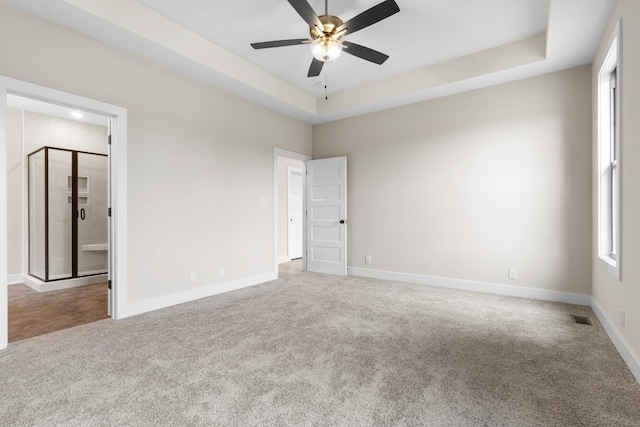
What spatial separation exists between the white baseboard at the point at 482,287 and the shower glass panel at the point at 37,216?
508 centimetres

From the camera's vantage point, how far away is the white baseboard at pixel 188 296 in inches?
132

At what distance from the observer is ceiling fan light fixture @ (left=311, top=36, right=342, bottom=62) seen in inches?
108

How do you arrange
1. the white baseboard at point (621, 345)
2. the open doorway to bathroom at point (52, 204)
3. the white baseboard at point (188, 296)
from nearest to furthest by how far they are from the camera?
the white baseboard at point (621, 345)
the white baseboard at point (188, 296)
the open doorway to bathroom at point (52, 204)

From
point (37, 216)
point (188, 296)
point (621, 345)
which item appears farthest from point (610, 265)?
point (37, 216)

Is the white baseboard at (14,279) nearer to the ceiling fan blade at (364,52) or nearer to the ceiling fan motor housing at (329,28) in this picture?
the ceiling fan motor housing at (329,28)

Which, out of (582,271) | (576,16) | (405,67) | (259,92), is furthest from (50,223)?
(582,271)

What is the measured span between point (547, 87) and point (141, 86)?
4.87m

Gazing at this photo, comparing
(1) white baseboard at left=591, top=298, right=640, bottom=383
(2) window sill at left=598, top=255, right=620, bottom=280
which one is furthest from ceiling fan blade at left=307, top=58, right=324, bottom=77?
(1) white baseboard at left=591, top=298, right=640, bottom=383

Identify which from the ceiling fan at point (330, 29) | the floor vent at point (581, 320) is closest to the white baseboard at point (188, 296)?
the ceiling fan at point (330, 29)

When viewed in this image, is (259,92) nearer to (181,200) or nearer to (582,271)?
(181,200)

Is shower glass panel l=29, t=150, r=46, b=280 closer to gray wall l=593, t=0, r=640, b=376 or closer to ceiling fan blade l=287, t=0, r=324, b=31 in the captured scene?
ceiling fan blade l=287, t=0, r=324, b=31

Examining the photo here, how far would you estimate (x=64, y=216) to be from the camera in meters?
5.05

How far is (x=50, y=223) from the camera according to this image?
16.1 ft

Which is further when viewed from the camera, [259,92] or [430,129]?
[430,129]
